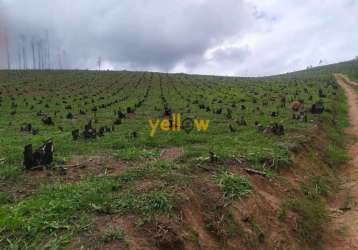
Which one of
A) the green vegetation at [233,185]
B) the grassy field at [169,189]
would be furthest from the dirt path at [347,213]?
the green vegetation at [233,185]

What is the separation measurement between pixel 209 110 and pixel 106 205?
13.4m

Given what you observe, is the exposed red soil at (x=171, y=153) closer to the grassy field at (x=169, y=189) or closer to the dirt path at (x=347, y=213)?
the grassy field at (x=169, y=189)

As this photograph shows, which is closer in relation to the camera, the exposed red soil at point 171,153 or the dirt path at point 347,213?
the dirt path at point 347,213

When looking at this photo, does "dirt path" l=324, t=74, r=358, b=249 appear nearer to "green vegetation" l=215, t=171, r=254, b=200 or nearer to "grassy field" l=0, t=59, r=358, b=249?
"grassy field" l=0, t=59, r=358, b=249

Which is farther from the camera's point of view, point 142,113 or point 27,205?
point 142,113

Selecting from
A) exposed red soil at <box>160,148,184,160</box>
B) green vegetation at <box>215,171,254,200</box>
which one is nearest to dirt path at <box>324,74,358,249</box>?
green vegetation at <box>215,171,254,200</box>

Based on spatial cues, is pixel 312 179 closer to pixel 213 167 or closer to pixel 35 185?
pixel 213 167

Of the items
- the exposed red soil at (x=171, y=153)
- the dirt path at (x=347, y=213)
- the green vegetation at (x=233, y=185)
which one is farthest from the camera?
the exposed red soil at (x=171, y=153)

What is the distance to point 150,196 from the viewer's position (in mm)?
6285

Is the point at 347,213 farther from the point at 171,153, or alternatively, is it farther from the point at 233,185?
the point at 171,153

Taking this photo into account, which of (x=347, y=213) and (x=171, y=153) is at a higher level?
(x=171, y=153)

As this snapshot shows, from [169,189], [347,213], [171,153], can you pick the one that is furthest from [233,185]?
[347,213]

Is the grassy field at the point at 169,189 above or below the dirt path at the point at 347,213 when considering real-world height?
above

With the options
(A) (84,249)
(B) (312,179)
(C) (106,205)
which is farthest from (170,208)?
(B) (312,179)
